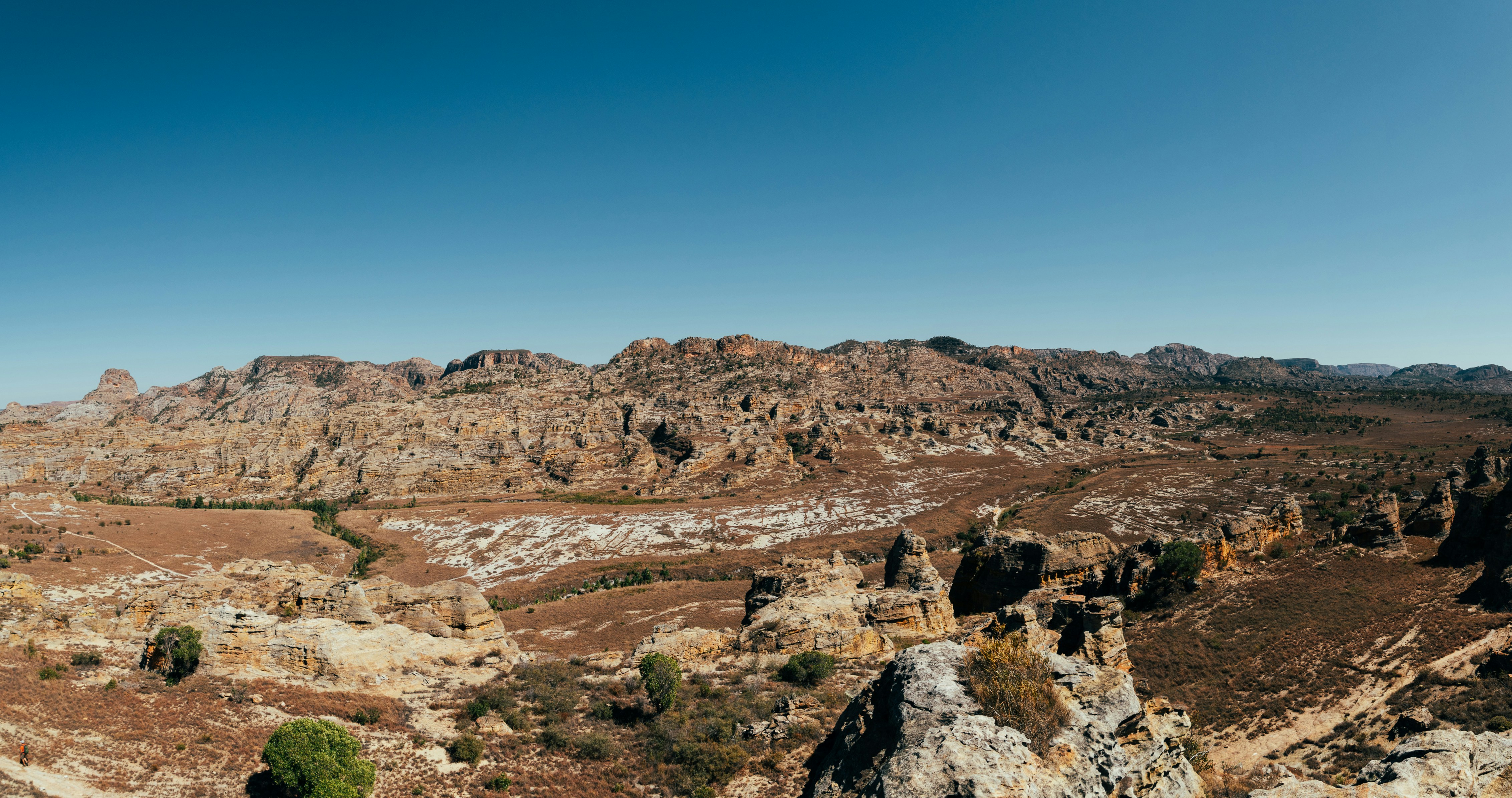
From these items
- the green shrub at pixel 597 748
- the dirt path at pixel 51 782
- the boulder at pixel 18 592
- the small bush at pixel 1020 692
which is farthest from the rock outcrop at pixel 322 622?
the small bush at pixel 1020 692

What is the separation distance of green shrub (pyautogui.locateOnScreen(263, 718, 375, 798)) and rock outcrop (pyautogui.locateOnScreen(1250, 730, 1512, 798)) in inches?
733

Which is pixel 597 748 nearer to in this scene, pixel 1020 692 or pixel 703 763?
pixel 703 763

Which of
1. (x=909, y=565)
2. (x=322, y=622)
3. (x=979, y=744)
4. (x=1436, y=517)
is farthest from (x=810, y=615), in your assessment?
(x=1436, y=517)

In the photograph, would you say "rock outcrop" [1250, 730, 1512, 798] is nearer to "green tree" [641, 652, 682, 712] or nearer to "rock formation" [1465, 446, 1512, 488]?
"green tree" [641, 652, 682, 712]

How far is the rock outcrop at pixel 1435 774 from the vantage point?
8.32m

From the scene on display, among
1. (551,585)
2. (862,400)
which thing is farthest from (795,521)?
(862,400)

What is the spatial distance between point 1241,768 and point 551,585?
2327 inches

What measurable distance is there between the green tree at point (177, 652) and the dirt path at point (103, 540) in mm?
41391

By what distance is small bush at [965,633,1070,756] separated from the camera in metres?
7.92

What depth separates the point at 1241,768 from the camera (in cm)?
1759

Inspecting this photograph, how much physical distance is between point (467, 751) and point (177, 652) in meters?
12.0

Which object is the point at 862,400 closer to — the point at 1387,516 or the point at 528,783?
the point at 1387,516

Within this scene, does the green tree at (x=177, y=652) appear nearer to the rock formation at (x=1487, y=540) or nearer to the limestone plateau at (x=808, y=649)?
the limestone plateau at (x=808, y=649)

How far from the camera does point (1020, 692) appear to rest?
8375 mm
